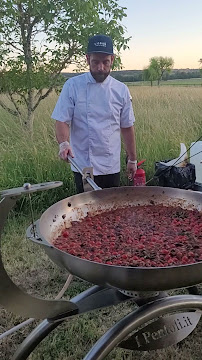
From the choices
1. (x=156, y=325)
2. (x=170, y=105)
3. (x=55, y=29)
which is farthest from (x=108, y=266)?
(x=170, y=105)

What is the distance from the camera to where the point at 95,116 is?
283cm

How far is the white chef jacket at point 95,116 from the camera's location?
279 centimetres

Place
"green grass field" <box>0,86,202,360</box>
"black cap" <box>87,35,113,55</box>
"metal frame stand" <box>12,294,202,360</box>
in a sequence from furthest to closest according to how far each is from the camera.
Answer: "black cap" <box>87,35,113,55</box> → "green grass field" <box>0,86,202,360</box> → "metal frame stand" <box>12,294,202,360</box>

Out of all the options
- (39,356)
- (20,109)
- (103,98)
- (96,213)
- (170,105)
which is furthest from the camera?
(170,105)

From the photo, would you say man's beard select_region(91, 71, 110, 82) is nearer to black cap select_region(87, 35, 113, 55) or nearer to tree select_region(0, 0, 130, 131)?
black cap select_region(87, 35, 113, 55)

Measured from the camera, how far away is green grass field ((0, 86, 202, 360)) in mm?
2330

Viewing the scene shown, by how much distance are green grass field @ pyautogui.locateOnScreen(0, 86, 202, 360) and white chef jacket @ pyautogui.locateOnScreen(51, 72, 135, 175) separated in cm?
101

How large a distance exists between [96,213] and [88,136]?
109 cm

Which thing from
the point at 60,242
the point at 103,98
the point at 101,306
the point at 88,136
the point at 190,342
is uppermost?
the point at 103,98

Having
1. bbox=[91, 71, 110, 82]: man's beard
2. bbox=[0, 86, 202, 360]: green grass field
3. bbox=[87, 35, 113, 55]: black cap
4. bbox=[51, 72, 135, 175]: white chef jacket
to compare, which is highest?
bbox=[87, 35, 113, 55]: black cap

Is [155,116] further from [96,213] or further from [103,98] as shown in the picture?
[96,213]

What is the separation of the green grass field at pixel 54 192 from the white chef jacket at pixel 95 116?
101 cm

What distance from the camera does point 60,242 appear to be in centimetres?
157

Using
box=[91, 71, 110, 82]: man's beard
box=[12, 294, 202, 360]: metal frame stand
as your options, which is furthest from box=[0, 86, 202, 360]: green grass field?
box=[91, 71, 110, 82]: man's beard
